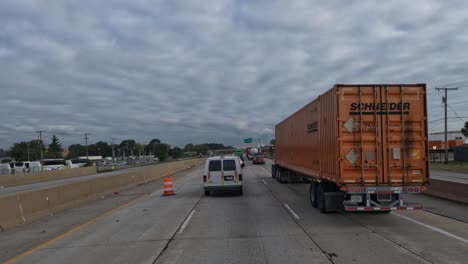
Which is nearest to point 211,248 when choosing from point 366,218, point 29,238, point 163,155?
point 29,238

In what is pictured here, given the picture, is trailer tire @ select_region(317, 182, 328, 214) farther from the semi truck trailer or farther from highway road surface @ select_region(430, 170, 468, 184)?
highway road surface @ select_region(430, 170, 468, 184)

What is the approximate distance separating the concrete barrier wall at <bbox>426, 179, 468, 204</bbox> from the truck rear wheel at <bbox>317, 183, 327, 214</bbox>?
493 cm

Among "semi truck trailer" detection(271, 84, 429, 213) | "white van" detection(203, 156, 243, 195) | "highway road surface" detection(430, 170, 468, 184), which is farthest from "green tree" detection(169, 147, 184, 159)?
→ "semi truck trailer" detection(271, 84, 429, 213)

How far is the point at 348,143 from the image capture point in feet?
36.7

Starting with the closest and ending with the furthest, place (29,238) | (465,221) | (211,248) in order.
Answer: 1. (211,248)
2. (29,238)
3. (465,221)

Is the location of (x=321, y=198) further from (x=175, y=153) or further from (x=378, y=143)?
(x=175, y=153)

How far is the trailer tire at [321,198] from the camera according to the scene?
12.6 m

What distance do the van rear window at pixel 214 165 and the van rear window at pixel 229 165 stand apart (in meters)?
0.29

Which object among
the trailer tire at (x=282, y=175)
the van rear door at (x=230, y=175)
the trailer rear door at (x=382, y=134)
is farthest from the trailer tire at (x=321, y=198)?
the trailer tire at (x=282, y=175)

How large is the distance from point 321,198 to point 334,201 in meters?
0.74

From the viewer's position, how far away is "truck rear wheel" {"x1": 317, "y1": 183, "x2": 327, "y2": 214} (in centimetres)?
1263

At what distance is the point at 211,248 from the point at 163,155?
13487 centimetres

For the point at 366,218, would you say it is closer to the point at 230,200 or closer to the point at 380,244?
the point at 380,244

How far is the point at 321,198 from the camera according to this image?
13.0m
